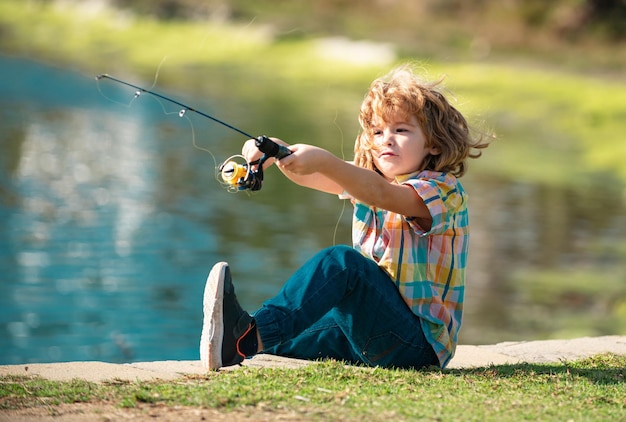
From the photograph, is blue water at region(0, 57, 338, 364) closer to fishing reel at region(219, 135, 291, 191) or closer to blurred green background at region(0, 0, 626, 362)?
blurred green background at region(0, 0, 626, 362)

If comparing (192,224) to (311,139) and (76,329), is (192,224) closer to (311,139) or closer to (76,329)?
(76,329)

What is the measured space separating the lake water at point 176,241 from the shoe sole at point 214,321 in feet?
7.33

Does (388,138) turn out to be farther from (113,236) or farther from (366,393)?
(113,236)

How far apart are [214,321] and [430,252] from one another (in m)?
0.91

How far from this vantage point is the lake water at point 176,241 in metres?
9.85

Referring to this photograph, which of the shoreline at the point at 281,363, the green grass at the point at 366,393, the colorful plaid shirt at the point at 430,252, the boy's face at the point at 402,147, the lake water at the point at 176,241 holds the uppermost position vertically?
the lake water at the point at 176,241

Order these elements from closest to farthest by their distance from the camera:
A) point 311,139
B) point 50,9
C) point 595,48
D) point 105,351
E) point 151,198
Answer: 1. point 105,351
2. point 151,198
3. point 311,139
4. point 595,48
5. point 50,9

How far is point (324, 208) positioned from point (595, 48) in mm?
17196

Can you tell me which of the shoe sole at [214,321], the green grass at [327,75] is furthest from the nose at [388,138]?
the green grass at [327,75]

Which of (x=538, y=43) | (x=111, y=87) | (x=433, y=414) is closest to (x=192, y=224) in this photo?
(x=433, y=414)

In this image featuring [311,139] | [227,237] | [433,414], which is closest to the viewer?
[433,414]

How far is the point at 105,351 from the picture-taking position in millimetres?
9055

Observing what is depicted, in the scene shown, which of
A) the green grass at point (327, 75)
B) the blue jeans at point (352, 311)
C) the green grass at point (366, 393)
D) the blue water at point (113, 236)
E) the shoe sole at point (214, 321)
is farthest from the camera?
the green grass at point (327, 75)

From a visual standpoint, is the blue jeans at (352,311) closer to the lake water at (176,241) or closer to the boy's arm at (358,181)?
the boy's arm at (358,181)
